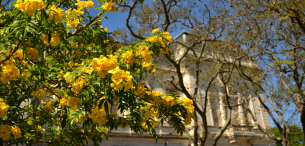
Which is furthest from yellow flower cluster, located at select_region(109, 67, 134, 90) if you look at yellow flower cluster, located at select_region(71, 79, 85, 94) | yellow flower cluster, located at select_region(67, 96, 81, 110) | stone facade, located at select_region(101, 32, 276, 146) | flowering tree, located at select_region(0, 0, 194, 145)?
stone facade, located at select_region(101, 32, 276, 146)

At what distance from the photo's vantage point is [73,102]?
12.3 ft

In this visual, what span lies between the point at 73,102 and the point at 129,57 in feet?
3.28

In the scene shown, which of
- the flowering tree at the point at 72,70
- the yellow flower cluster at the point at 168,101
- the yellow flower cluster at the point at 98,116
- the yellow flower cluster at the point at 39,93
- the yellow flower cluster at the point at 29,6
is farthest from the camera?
the yellow flower cluster at the point at 168,101

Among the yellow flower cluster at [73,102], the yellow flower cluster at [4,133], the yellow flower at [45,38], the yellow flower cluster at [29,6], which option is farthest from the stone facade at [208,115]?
the yellow flower cluster at [29,6]

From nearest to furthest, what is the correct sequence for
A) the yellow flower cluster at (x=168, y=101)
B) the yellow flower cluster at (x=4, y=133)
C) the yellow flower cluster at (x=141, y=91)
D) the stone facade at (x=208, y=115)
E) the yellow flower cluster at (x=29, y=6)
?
the yellow flower cluster at (x=29, y=6) → the yellow flower cluster at (x=4, y=133) → the yellow flower cluster at (x=141, y=91) → the yellow flower cluster at (x=168, y=101) → the stone facade at (x=208, y=115)

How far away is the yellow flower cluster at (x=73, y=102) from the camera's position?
3745 millimetres

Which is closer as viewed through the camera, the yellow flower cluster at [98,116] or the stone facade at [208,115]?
the yellow flower cluster at [98,116]

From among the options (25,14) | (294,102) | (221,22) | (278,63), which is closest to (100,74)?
(25,14)

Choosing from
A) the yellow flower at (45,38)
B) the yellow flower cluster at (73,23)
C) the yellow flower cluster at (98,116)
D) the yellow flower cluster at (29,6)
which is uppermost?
the yellow flower cluster at (73,23)

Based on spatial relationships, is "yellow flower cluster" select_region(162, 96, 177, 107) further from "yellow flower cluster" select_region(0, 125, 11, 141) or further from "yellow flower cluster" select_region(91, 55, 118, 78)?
"yellow flower cluster" select_region(0, 125, 11, 141)

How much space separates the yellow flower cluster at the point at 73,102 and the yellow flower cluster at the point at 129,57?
86 centimetres

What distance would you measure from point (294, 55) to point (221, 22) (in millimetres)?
2951

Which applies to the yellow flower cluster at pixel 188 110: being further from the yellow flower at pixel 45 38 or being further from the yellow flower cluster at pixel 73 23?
the yellow flower at pixel 45 38

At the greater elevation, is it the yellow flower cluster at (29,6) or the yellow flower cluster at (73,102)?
the yellow flower cluster at (29,6)
